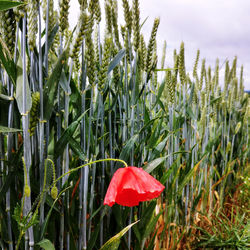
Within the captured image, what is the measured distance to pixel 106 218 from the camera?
2.90 ft

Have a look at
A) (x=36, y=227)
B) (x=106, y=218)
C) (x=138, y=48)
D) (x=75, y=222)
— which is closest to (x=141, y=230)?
(x=106, y=218)

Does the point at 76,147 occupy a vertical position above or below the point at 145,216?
above

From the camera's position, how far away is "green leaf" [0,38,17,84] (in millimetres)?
504

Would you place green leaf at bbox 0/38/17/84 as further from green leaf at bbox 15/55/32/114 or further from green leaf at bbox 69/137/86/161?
green leaf at bbox 69/137/86/161

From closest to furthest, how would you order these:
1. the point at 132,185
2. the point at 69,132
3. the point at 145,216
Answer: the point at 132,185
the point at 69,132
the point at 145,216

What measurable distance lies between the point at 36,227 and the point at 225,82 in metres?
1.78

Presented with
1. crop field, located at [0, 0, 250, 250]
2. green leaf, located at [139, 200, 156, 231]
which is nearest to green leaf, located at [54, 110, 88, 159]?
crop field, located at [0, 0, 250, 250]

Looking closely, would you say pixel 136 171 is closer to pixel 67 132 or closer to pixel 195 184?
pixel 67 132

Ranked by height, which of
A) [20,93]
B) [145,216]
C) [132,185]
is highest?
[20,93]

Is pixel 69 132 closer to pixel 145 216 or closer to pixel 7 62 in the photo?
pixel 7 62

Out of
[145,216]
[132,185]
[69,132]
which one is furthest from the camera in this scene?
[145,216]

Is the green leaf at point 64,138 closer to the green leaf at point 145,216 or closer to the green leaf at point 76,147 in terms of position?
the green leaf at point 76,147

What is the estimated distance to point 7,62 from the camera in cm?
51

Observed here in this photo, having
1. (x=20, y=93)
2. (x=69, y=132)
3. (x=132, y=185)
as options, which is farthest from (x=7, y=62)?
(x=132, y=185)
